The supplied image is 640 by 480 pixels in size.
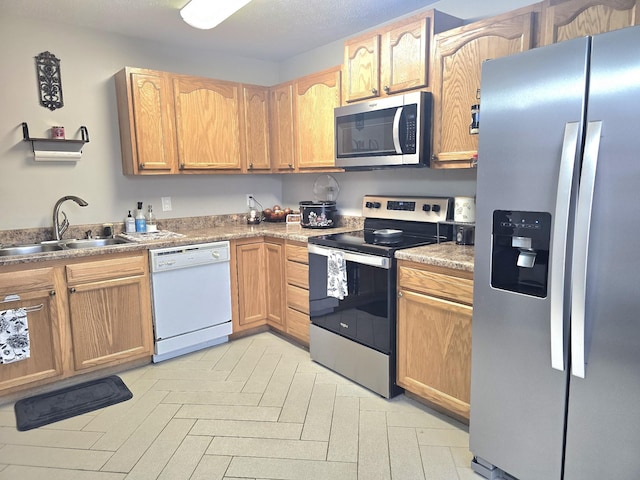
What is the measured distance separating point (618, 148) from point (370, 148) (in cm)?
159

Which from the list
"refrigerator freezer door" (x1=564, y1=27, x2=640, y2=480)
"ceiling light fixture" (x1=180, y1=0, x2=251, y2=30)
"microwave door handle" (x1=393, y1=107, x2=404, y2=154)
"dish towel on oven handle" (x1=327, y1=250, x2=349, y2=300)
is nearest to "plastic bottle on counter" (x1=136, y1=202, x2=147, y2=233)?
"ceiling light fixture" (x1=180, y1=0, x2=251, y2=30)

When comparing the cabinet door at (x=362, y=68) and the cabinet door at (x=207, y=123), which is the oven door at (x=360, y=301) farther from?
the cabinet door at (x=207, y=123)

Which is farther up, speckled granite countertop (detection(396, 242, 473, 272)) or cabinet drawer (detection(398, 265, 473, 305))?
speckled granite countertop (detection(396, 242, 473, 272))

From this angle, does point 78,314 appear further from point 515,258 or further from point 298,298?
point 515,258

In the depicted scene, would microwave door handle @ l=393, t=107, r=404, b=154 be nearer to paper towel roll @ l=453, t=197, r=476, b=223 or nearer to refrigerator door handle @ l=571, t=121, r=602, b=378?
paper towel roll @ l=453, t=197, r=476, b=223

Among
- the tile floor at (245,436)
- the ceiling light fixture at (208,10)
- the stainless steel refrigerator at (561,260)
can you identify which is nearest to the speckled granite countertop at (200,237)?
the tile floor at (245,436)

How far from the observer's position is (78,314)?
8.71 ft

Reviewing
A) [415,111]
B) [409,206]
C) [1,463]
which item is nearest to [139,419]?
[1,463]

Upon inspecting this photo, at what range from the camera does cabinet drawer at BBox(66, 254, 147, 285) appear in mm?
2615

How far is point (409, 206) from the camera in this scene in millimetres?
2932

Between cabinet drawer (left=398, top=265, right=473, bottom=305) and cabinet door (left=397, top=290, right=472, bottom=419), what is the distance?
0.03 meters

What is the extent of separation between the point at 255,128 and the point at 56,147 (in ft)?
5.00

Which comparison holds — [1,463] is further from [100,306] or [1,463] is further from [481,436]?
[481,436]

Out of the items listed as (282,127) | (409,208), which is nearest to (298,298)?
(409,208)
